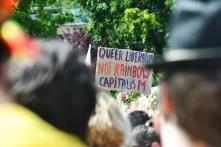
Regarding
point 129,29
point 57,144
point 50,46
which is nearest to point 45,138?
point 57,144

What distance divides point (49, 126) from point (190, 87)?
0.38 m

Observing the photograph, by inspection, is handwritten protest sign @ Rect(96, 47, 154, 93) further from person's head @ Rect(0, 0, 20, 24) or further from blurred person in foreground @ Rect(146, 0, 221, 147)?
blurred person in foreground @ Rect(146, 0, 221, 147)

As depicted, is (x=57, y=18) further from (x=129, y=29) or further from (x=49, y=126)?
(x=49, y=126)

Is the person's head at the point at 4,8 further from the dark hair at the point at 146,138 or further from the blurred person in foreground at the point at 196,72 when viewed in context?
the dark hair at the point at 146,138

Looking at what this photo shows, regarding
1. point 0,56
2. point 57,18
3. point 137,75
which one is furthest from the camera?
point 57,18

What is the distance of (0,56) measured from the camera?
2.29m

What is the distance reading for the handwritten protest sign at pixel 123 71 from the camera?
11316mm

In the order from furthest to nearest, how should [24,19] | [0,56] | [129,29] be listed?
[129,29] → [24,19] → [0,56]

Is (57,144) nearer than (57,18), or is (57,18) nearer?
(57,144)

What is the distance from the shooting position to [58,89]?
2100 mm

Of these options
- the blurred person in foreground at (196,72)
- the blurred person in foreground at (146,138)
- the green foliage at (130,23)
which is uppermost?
the blurred person in foreground at (196,72)

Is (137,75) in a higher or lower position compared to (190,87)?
lower

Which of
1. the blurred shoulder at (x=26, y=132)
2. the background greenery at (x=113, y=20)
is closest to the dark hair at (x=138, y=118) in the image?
the blurred shoulder at (x=26, y=132)

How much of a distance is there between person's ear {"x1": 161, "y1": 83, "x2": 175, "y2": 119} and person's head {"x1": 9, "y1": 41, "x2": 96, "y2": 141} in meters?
0.20
